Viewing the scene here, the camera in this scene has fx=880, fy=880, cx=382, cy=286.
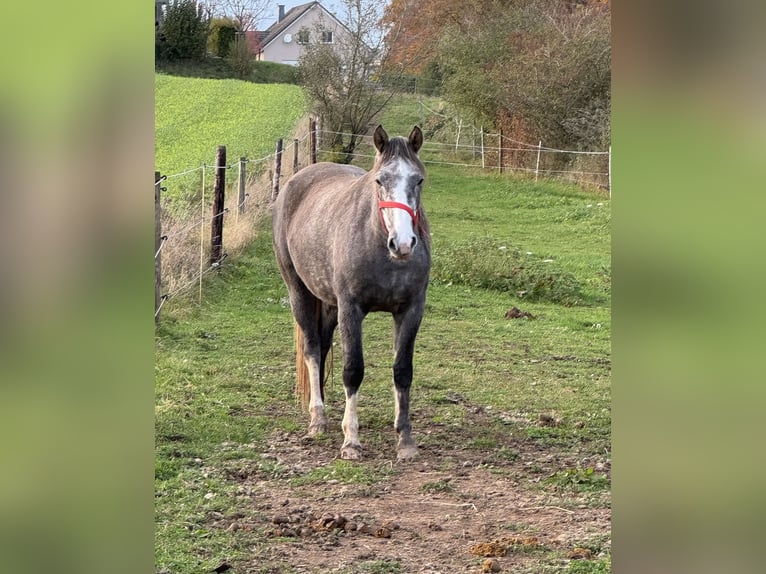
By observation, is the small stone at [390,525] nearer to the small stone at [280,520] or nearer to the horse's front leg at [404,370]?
the small stone at [280,520]

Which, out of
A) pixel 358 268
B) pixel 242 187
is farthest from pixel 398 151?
pixel 242 187

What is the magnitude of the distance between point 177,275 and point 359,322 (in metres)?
3.40

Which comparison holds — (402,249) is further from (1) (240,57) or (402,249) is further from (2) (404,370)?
(1) (240,57)

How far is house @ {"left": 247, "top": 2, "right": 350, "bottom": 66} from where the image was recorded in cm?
1219

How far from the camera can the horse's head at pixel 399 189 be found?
392 cm

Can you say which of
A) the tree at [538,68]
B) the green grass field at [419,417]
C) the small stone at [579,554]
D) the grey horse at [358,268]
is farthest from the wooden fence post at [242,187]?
the small stone at [579,554]

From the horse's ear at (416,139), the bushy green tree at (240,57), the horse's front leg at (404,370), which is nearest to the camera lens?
the horse's ear at (416,139)

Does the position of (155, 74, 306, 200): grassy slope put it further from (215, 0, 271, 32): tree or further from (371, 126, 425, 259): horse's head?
(371, 126, 425, 259): horse's head

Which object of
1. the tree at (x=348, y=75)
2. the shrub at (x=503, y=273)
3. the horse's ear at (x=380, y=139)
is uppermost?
the tree at (x=348, y=75)

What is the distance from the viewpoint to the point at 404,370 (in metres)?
4.52

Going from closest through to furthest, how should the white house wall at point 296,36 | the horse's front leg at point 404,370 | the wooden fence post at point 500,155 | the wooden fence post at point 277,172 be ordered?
the horse's front leg at point 404,370 < the wooden fence post at point 277,172 < the white house wall at point 296,36 < the wooden fence post at point 500,155

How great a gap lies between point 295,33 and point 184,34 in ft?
5.22

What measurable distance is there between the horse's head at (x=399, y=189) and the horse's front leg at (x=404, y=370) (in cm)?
52
